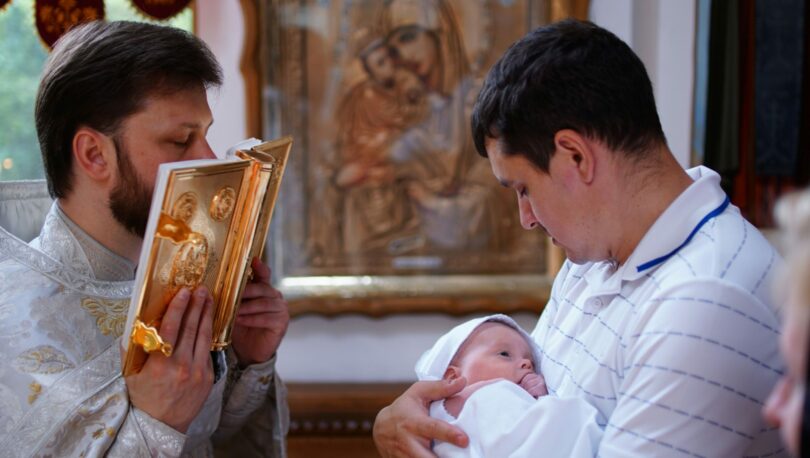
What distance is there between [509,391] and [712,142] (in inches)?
98.4

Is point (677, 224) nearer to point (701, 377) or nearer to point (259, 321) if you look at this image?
point (701, 377)

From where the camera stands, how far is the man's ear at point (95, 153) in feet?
6.06

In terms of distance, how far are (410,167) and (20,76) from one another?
1977mm

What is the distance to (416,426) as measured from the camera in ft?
5.74

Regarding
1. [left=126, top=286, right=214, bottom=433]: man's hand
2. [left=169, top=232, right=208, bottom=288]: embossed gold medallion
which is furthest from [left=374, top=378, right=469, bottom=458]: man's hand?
[left=169, top=232, right=208, bottom=288]: embossed gold medallion

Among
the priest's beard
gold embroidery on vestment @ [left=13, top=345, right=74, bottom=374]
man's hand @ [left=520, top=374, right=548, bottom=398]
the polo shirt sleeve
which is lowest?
man's hand @ [left=520, top=374, right=548, bottom=398]

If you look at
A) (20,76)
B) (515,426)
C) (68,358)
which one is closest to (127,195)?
(68,358)

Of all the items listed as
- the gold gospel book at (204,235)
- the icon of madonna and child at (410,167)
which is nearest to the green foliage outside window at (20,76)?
the icon of madonna and child at (410,167)

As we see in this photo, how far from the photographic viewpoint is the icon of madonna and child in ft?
12.9

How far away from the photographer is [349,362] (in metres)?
4.11

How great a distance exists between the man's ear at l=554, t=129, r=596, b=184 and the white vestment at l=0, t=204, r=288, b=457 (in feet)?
3.08

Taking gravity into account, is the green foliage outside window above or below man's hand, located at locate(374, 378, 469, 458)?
above

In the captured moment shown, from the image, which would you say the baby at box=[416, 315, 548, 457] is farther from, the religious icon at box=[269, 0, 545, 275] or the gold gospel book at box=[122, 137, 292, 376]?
the religious icon at box=[269, 0, 545, 275]

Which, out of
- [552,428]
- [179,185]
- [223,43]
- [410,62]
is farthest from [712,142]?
[179,185]
